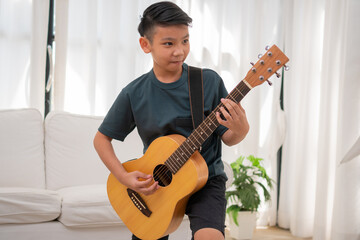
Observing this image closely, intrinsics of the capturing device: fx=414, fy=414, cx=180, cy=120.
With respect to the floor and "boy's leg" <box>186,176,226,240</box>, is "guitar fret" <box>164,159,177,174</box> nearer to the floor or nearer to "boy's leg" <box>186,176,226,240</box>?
"boy's leg" <box>186,176,226,240</box>

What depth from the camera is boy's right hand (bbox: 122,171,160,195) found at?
1.60 meters

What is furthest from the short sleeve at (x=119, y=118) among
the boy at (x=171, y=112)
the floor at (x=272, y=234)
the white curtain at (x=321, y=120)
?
the floor at (x=272, y=234)

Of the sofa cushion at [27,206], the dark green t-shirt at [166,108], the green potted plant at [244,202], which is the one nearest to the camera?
the dark green t-shirt at [166,108]

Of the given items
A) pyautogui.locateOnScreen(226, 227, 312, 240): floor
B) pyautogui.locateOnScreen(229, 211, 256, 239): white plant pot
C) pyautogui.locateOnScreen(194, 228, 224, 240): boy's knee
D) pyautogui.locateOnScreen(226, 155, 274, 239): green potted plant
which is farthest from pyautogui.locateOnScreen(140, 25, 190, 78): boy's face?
pyautogui.locateOnScreen(226, 227, 312, 240): floor

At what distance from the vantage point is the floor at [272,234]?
3637 millimetres

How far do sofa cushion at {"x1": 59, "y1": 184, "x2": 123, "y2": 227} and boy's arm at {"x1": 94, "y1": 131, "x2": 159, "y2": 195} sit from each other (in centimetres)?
85

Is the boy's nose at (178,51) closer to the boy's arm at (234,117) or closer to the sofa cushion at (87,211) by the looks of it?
the boy's arm at (234,117)

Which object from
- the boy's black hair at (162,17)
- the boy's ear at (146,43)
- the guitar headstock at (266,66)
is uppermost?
the boy's black hair at (162,17)

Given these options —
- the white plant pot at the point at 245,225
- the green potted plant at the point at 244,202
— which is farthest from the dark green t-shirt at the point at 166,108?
the white plant pot at the point at 245,225

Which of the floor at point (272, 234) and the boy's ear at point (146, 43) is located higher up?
the boy's ear at point (146, 43)

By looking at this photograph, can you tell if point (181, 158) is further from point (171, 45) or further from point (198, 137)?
point (171, 45)

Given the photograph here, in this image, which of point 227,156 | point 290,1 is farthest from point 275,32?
point 227,156

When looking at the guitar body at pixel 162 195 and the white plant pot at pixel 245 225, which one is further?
the white plant pot at pixel 245 225

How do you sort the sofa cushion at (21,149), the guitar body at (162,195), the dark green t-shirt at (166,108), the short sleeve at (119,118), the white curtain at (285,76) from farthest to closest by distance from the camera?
1. the white curtain at (285,76)
2. the sofa cushion at (21,149)
3. the short sleeve at (119,118)
4. the dark green t-shirt at (166,108)
5. the guitar body at (162,195)
